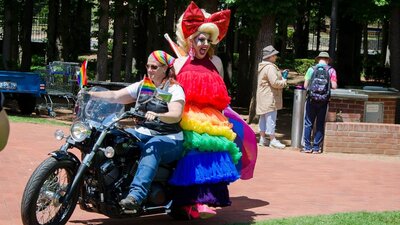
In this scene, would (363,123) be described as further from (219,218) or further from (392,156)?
(219,218)

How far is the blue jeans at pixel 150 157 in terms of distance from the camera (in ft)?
20.7

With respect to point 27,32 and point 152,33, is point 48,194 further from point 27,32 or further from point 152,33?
point 152,33

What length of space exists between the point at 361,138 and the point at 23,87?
848 centimetres

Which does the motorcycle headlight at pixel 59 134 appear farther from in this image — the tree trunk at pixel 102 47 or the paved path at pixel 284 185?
the tree trunk at pixel 102 47

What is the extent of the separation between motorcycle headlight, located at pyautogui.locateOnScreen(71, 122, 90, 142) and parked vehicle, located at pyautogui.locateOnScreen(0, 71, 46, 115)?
12.1m

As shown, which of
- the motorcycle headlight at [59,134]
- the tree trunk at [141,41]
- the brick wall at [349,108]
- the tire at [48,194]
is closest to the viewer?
the tire at [48,194]

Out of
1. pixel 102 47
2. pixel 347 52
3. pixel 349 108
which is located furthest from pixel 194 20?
pixel 347 52

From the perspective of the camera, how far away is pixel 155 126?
6.64 metres

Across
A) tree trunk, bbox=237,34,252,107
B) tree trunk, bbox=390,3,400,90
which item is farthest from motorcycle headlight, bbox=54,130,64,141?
tree trunk, bbox=237,34,252,107

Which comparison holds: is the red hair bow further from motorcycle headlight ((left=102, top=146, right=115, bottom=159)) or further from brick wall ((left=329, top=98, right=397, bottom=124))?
brick wall ((left=329, top=98, right=397, bottom=124))

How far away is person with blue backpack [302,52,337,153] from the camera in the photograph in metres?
13.1

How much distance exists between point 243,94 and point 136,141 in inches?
726

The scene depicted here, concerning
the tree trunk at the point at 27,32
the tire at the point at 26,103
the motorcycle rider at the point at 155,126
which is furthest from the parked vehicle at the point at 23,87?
the motorcycle rider at the point at 155,126

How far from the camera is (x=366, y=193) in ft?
30.8
